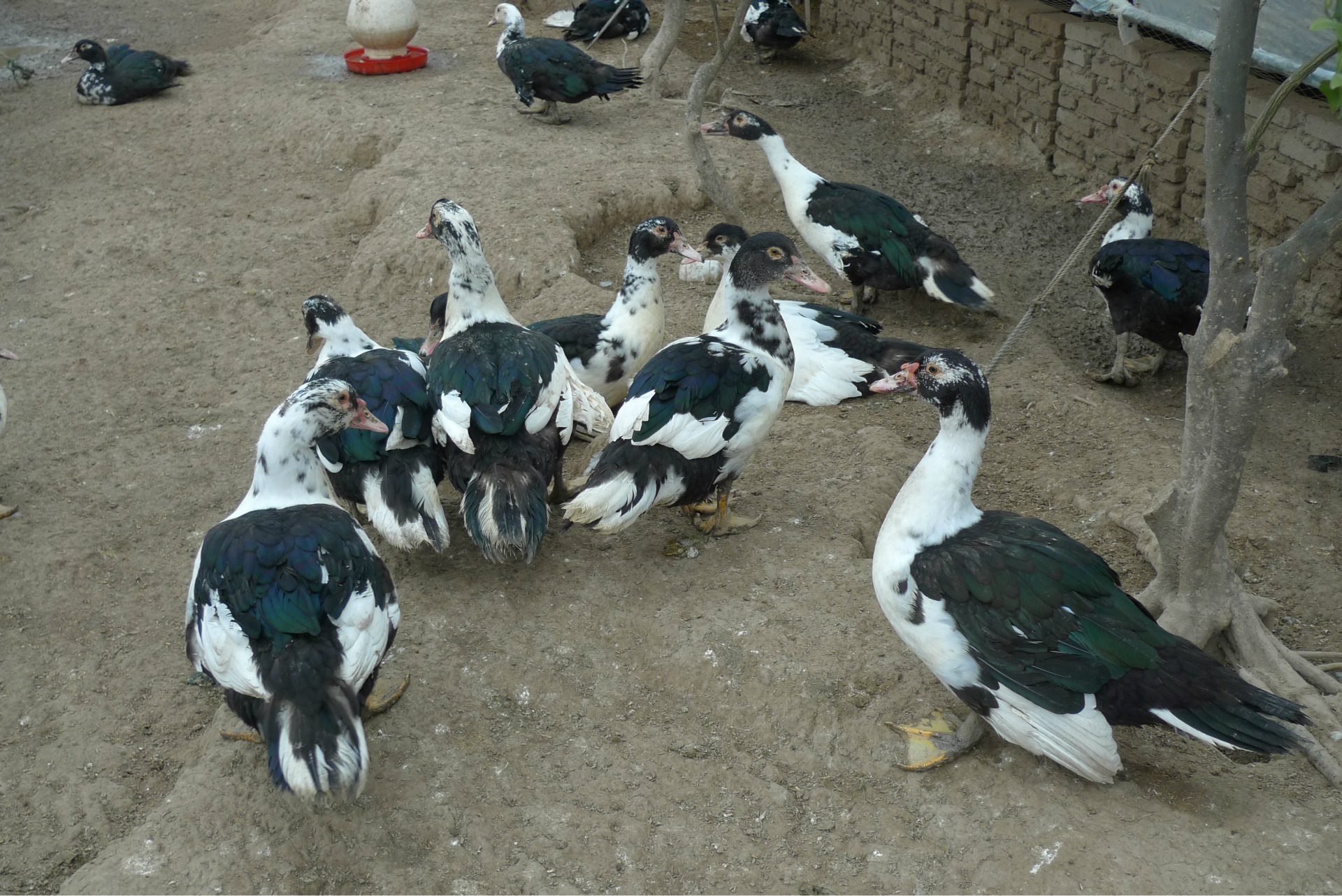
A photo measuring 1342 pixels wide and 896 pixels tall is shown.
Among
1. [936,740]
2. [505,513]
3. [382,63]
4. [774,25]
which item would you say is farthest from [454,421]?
[774,25]

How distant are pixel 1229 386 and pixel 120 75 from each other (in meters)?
10.5

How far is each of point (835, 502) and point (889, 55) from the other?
770cm

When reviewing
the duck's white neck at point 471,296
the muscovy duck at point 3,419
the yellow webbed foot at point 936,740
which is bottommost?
the muscovy duck at point 3,419

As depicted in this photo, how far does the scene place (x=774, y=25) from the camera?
11312mm

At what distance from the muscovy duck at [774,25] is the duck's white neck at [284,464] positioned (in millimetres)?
9289

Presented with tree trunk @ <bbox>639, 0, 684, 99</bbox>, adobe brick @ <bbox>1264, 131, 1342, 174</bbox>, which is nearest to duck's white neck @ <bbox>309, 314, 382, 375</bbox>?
adobe brick @ <bbox>1264, 131, 1342, 174</bbox>

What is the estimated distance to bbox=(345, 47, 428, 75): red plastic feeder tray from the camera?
33.9ft

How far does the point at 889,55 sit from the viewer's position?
10.8 meters

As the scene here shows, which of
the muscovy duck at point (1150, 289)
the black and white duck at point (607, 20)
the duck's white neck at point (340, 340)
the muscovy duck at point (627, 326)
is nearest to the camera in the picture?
the duck's white neck at point (340, 340)

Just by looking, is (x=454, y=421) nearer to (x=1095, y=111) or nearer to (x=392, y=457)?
(x=392, y=457)

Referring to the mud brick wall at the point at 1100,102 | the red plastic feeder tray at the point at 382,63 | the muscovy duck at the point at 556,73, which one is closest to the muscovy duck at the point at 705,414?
the mud brick wall at the point at 1100,102

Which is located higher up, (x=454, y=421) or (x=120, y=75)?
(x=454, y=421)

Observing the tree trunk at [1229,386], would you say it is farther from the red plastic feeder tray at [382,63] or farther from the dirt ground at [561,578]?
the red plastic feeder tray at [382,63]

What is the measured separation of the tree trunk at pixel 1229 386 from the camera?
3057mm
